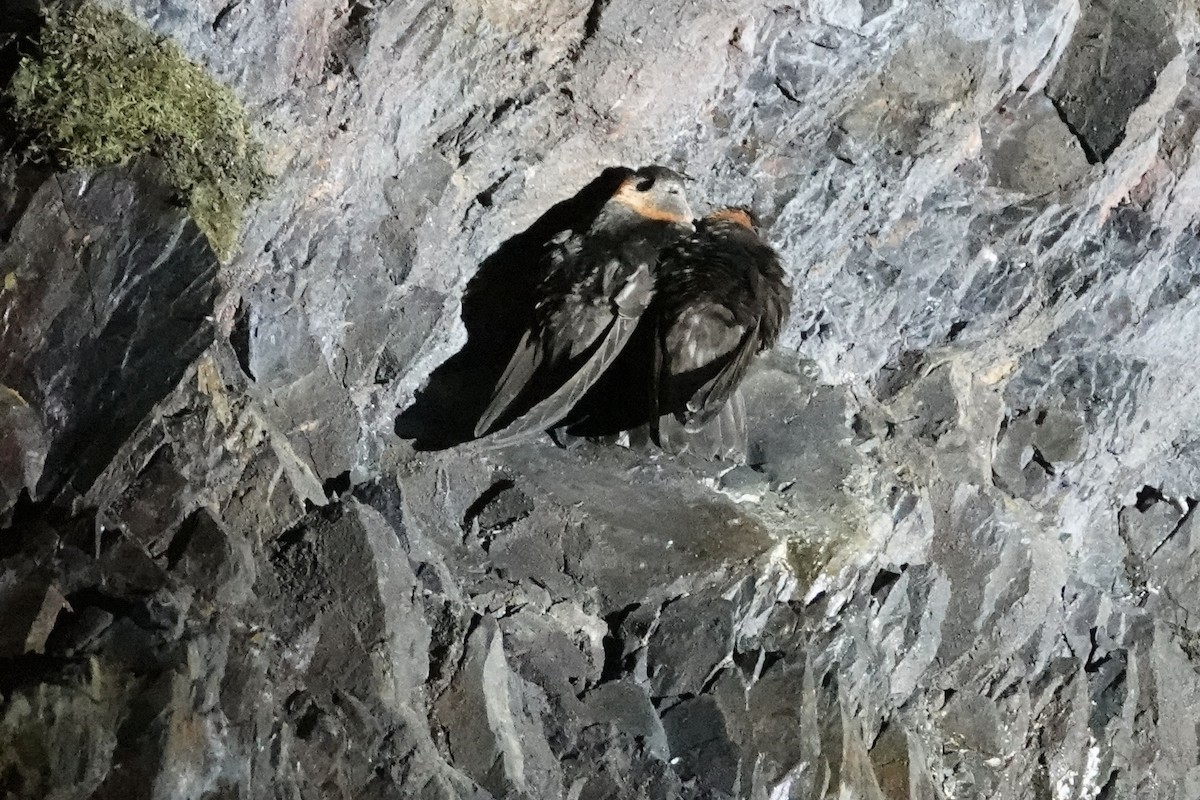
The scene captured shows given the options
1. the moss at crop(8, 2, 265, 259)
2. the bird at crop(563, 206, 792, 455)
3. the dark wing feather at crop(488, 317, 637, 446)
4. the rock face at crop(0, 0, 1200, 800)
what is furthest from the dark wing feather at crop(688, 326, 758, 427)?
the moss at crop(8, 2, 265, 259)

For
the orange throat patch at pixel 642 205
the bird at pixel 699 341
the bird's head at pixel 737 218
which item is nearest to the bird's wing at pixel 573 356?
the bird at pixel 699 341

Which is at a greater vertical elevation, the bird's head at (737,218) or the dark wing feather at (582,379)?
the bird's head at (737,218)

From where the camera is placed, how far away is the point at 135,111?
12.0ft

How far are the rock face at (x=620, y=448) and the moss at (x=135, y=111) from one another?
10 centimetres

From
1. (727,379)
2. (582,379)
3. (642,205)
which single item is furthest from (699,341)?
(642,205)

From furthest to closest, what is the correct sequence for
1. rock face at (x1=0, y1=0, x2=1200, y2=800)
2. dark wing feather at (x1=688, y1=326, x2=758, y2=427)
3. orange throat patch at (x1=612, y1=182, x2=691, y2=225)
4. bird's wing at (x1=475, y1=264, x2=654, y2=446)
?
1. orange throat patch at (x1=612, y1=182, x2=691, y2=225)
2. bird's wing at (x1=475, y1=264, x2=654, y2=446)
3. dark wing feather at (x1=688, y1=326, x2=758, y2=427)
4. rock face at (x1=0, y1=0, x2=1200, y2=800)

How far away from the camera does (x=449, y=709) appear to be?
394 cm

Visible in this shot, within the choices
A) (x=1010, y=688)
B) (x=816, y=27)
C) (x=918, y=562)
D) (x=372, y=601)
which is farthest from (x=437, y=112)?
(x=1010, y=688)

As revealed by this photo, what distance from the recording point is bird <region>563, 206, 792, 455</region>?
14.4 ft

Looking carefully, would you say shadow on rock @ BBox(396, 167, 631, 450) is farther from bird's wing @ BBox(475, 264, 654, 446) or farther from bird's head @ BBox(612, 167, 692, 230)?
bird's wing @ BBox(475, 264, 654, 446)

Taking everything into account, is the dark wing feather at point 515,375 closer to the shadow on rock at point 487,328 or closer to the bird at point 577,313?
the bird at point 577,313

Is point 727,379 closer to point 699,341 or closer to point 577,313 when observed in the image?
point 699,341

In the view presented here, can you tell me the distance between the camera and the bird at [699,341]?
440cm

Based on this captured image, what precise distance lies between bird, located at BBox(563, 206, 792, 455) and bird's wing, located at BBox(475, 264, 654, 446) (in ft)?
0.37
